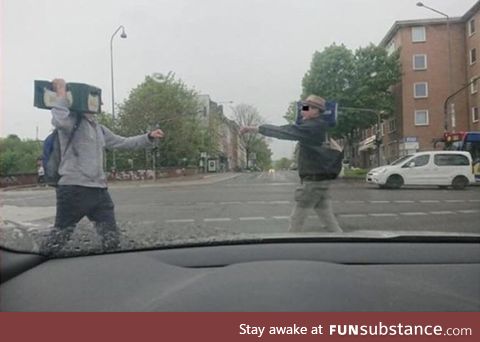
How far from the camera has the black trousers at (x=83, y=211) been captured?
3375 millimetres

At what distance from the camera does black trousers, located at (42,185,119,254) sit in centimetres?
338

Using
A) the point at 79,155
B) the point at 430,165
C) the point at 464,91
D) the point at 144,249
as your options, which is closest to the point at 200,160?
the point at 79,155

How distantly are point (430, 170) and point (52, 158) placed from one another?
217 inches

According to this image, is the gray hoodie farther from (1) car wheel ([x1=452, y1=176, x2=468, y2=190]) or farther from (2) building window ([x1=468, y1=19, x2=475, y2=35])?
(1) car wheel ([x1=452, y1=176, x2=468, y2=190])

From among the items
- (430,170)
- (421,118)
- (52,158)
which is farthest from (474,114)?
(52,158)

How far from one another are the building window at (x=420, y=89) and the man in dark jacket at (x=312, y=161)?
1.25 meters

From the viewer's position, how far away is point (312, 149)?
423cm

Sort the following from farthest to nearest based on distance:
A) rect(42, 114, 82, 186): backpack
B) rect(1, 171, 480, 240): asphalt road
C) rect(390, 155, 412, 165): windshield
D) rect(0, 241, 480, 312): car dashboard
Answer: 1. rect(390, 155, 412, 165): windshield
2. rect(1, 171, 480, 240): asphalt road
3. rect(42, 114, 82, 186): backpack
4. rect(0, 241, 480, 312): car dashboard

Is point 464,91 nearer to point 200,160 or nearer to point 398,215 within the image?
point 398,215

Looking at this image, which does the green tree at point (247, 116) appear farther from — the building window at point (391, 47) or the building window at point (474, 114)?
the building window at point (474, 114)

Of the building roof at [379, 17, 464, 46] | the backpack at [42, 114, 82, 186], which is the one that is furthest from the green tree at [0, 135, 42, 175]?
the building roof at [379, 17, 464, 46]

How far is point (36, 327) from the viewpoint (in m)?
2.26

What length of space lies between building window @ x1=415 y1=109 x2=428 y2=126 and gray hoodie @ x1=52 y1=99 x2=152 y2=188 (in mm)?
2930

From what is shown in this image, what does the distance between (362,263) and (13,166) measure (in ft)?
7.33
